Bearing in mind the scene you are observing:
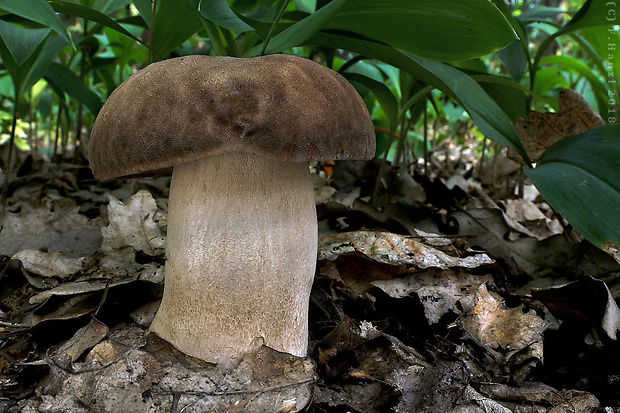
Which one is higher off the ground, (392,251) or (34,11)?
(34,11)

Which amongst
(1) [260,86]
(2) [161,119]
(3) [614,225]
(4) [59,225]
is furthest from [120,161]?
(3) [614,225]

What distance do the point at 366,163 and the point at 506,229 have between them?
1.12m

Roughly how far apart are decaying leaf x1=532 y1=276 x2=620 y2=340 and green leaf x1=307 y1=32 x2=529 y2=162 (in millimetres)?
649

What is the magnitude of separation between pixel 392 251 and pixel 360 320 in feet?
Answer: 1.19

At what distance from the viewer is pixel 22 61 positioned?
2033 mm

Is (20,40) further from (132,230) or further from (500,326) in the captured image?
(500,326)

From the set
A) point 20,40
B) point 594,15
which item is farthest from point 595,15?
point 20,40

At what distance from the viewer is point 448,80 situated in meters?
1.78

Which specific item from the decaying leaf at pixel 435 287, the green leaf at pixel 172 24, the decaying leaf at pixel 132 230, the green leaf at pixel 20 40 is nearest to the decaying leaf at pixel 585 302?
the decaying leaf at pixel 435 287

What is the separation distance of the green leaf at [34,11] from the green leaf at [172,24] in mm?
706

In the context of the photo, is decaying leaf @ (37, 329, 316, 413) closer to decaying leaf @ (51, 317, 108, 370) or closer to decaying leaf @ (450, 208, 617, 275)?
decaying leaf @ (51, 317, 108, 370)

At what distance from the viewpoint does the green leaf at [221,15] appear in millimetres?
1517

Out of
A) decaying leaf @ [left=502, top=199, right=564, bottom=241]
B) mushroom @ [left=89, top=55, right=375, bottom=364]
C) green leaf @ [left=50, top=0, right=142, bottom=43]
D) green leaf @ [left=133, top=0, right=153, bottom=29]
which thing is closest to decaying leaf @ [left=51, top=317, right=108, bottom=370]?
mushroom @ [left=89, top=55, right=375, bottom=364]

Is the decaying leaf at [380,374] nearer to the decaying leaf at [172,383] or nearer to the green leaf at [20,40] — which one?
the decaying leaf at [172,383]
